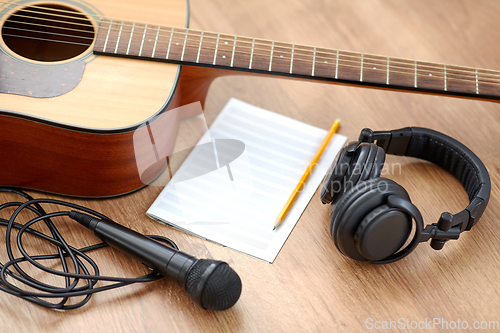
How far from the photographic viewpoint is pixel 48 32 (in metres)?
0.84

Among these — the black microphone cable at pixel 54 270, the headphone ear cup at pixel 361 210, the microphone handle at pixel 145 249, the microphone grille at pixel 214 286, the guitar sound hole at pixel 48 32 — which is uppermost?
the headphone ear cup at pixel 361 210

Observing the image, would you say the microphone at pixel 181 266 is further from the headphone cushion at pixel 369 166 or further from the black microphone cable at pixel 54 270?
the headphone cushion at pixel 369 166

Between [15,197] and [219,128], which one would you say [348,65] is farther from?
[15,197]

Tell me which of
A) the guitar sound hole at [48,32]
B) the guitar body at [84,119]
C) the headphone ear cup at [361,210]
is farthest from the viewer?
the guitar sound hole at [48,32]

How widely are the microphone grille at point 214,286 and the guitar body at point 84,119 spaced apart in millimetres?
234

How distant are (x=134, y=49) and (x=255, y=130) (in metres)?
0.27

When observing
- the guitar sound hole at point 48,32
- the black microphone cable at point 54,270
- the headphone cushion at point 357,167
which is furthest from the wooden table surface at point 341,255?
the guitar sound hole at point 48,32

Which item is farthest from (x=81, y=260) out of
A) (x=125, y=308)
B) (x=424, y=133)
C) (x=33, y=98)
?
(x=424, y=133)

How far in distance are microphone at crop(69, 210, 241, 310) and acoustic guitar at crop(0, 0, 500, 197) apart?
0.10 m

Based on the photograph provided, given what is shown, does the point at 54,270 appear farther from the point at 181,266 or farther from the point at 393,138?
the point at 393,138

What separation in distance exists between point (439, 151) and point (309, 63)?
271 mm

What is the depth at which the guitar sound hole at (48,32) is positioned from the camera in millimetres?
818

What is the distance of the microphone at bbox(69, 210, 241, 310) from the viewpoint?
1.98 ft

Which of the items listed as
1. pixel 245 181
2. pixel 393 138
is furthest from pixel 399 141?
pixel 245 181
